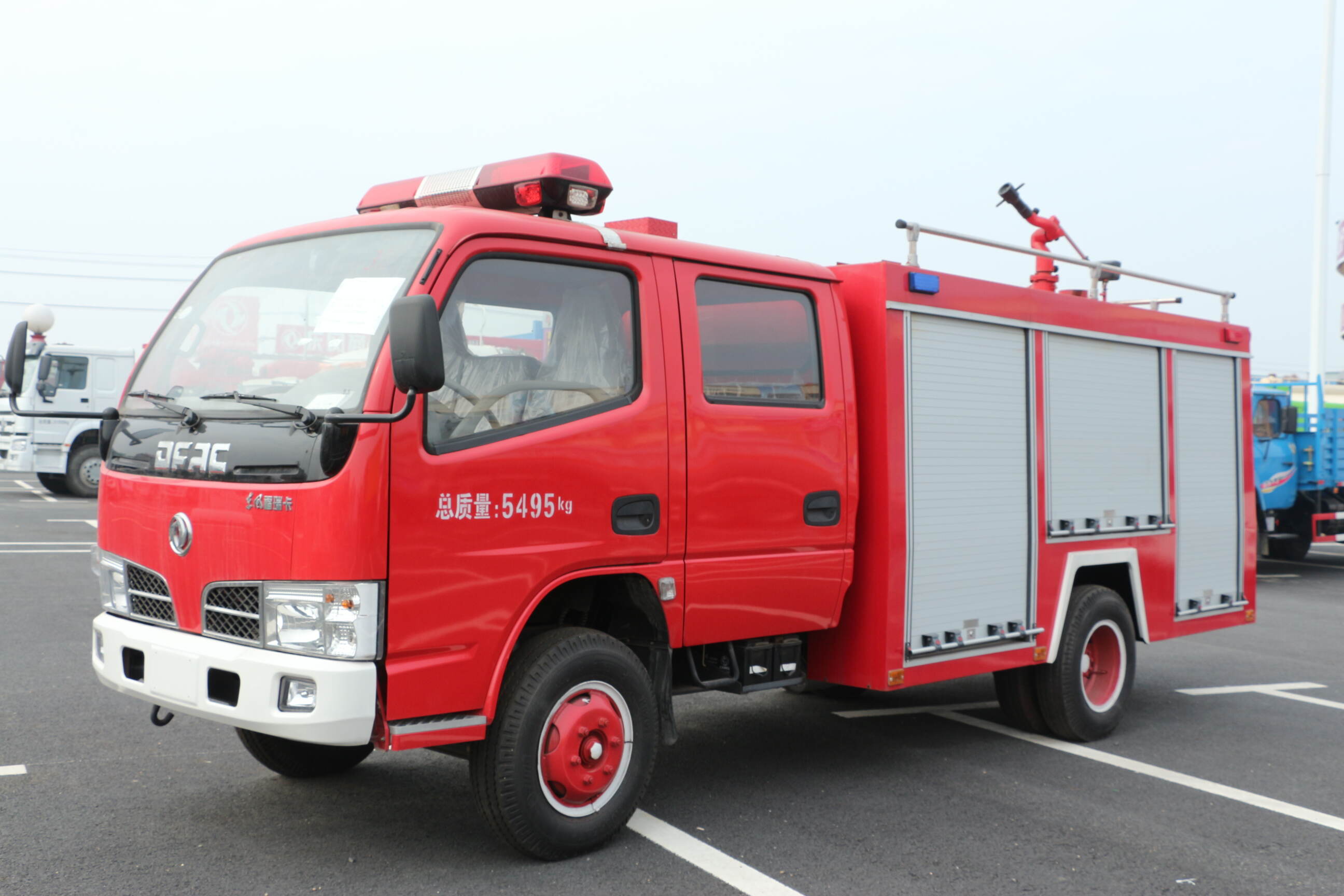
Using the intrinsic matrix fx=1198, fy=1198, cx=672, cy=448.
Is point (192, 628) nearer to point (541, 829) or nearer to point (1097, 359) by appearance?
point (541, 829)

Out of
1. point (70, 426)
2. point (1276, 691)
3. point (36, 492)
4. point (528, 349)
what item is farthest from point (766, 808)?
Answer: point (36, 492)

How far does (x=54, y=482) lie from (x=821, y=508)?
1926cm

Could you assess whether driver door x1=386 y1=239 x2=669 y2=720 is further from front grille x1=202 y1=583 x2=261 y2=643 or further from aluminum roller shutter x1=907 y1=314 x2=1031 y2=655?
aluminum roller shutter x1=907 y1=314 x2=1031 y2=655

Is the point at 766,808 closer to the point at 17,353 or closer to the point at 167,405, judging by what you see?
the point at 167,405

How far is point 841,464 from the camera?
523 centimetres

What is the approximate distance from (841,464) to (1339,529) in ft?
41.0

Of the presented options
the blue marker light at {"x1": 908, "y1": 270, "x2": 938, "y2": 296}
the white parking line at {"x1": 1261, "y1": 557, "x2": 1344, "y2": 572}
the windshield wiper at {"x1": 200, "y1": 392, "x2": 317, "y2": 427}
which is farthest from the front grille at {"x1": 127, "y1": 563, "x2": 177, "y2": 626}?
the white parking line at {"x1": 1261, "y1": 557, "x2": 1344, "y2": 572}

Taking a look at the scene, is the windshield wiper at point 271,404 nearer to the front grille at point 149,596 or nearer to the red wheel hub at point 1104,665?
the front grille at point 149,596

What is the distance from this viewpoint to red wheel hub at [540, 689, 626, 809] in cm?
424

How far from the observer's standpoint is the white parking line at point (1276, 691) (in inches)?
301

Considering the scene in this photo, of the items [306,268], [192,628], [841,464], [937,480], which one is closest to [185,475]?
[192,628]

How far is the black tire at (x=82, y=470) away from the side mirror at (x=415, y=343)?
18.2 m

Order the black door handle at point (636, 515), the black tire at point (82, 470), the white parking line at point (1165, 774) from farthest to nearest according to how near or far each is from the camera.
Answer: the black tire at point (82, 470), the white parking line at point (1165, 774), the black door handle at point (636, 515)

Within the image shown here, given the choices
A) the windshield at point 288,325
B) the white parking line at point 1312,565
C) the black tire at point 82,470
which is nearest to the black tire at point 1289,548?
the white parking line at point 1312,565
